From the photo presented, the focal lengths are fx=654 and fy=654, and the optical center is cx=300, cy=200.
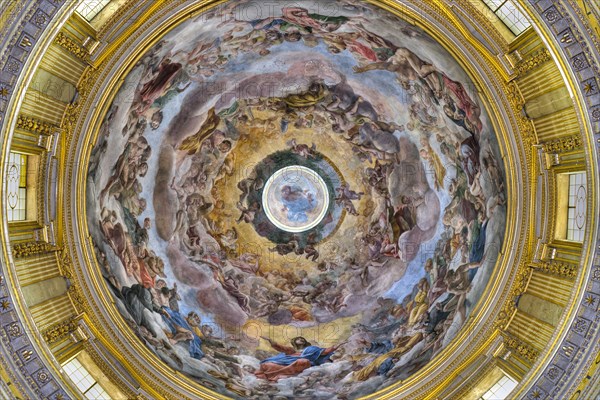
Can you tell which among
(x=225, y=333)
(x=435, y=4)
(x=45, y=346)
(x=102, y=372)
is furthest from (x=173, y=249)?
(x=435, y=4)

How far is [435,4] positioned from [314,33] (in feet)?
14.2

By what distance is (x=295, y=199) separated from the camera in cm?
2558

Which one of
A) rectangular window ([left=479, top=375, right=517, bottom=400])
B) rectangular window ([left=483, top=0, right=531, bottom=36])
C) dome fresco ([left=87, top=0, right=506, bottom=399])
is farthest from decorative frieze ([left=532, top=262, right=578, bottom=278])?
rectangular window ([left=483, top=0, right=531, bottom=36])

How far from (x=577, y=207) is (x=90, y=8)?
14.1 metres

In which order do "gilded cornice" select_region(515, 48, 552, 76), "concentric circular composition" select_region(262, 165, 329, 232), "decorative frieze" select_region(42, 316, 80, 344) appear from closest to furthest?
"gilded cornice" select_region(515, 48, 552, 76)
"decorative frieze" select_region(42, 316, 80, 344)
"concentric circular composition" select_region(262, 165, 329, 232)

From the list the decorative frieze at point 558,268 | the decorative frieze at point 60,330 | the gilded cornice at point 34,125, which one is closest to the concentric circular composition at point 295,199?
the decorative frieze at point 60,330

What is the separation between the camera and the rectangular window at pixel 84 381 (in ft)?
62.2

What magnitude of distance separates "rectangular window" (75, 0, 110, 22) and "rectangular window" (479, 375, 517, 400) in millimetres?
15463

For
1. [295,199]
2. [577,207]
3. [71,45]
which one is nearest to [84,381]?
[71,45]

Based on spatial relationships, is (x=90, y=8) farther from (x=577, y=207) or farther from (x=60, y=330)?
(x=577, y=207)

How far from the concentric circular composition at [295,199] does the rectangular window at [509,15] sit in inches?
387

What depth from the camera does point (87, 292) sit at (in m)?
20.1

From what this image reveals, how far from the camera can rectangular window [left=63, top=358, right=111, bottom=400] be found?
747 inches

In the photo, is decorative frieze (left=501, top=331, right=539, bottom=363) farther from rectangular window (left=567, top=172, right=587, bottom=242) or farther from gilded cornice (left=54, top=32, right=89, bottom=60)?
gilded cornice (left=54, top=32, right=89, bottom=60)
